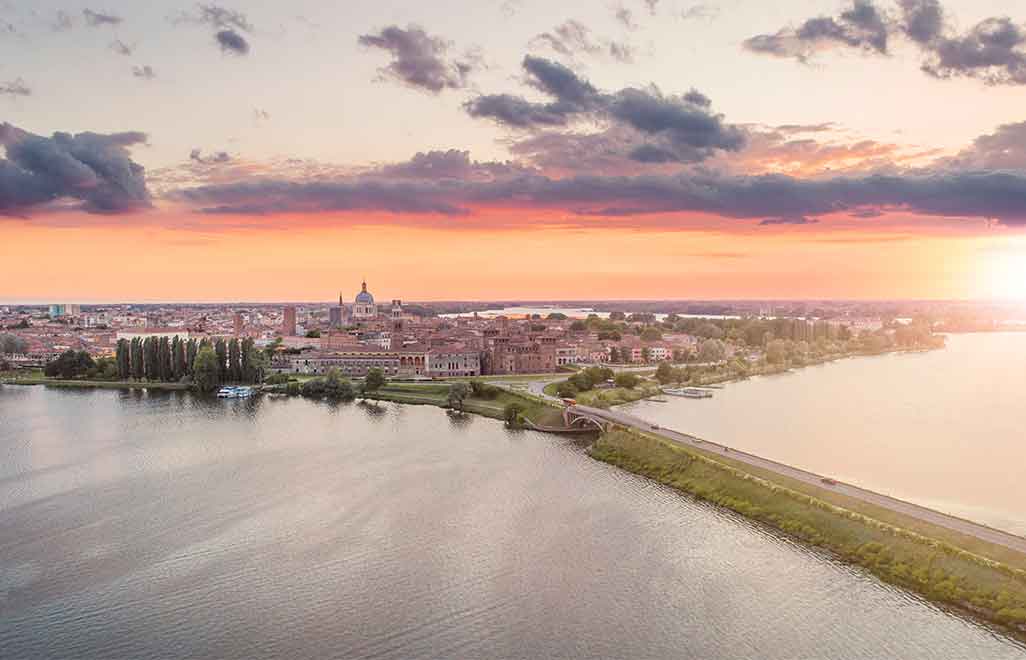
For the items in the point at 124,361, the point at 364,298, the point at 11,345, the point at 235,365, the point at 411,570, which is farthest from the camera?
the point at 364,298

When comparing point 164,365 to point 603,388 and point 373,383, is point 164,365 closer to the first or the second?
point 373,383

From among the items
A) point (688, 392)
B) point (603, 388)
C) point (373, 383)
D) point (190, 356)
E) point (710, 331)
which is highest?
point (710, 331)

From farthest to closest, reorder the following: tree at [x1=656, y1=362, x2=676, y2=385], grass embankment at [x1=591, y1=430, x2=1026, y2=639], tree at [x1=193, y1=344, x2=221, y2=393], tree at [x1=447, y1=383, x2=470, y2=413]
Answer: tree at [x1=656, y1=362, x2=676, y2=385], tree at [x1=193, y1=344, x2=221, y2=393], tree at [x1=447, y1=383, x2=470, y2=413], grass embankment at [x1=591, y1=430, x2=1026, y2=639]

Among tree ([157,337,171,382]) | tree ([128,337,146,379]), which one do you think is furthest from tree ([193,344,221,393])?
tree ([128,337,146,379])

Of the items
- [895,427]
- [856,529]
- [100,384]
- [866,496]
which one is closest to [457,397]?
[895,427]

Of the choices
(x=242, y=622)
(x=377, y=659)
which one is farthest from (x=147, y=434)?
(x=377, y=659)

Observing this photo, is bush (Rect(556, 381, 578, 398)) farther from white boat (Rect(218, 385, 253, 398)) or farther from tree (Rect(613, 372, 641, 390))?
white boat (Rect(218, 385, 253, 398))
